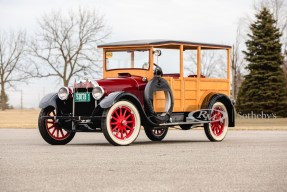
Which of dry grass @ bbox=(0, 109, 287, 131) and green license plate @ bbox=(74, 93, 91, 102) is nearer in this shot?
green license plate @ bbox=(74, 93, 91, 102)

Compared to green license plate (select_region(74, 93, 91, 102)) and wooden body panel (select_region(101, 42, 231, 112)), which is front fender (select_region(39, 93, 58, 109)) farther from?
wooden body panel (select_region(101, 42, 231, 112))

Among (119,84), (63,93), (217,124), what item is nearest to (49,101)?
(63,93)

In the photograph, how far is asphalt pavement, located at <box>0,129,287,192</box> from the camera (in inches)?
290

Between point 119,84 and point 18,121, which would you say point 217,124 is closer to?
point 119,84

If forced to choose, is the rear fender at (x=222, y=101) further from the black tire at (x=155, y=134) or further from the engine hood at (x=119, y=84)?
the engine hood at (x=119, y=84)

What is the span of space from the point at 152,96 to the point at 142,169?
5.71 meters

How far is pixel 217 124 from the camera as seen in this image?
16734 millimetres

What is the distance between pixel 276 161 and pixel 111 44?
6.91m

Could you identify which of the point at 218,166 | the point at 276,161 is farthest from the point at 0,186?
the point at 276,161

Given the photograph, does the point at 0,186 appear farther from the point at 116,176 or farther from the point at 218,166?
the point at 218,166

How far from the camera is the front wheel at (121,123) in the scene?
1362 cm

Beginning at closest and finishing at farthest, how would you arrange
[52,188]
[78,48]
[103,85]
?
[52,188] < [103,85] < [78,48]

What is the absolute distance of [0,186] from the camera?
7.36 meters

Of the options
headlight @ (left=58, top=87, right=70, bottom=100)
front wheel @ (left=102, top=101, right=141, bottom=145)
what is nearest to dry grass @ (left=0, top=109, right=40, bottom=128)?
headlight @ (left=58, top=87, right=70, bottom=100)
